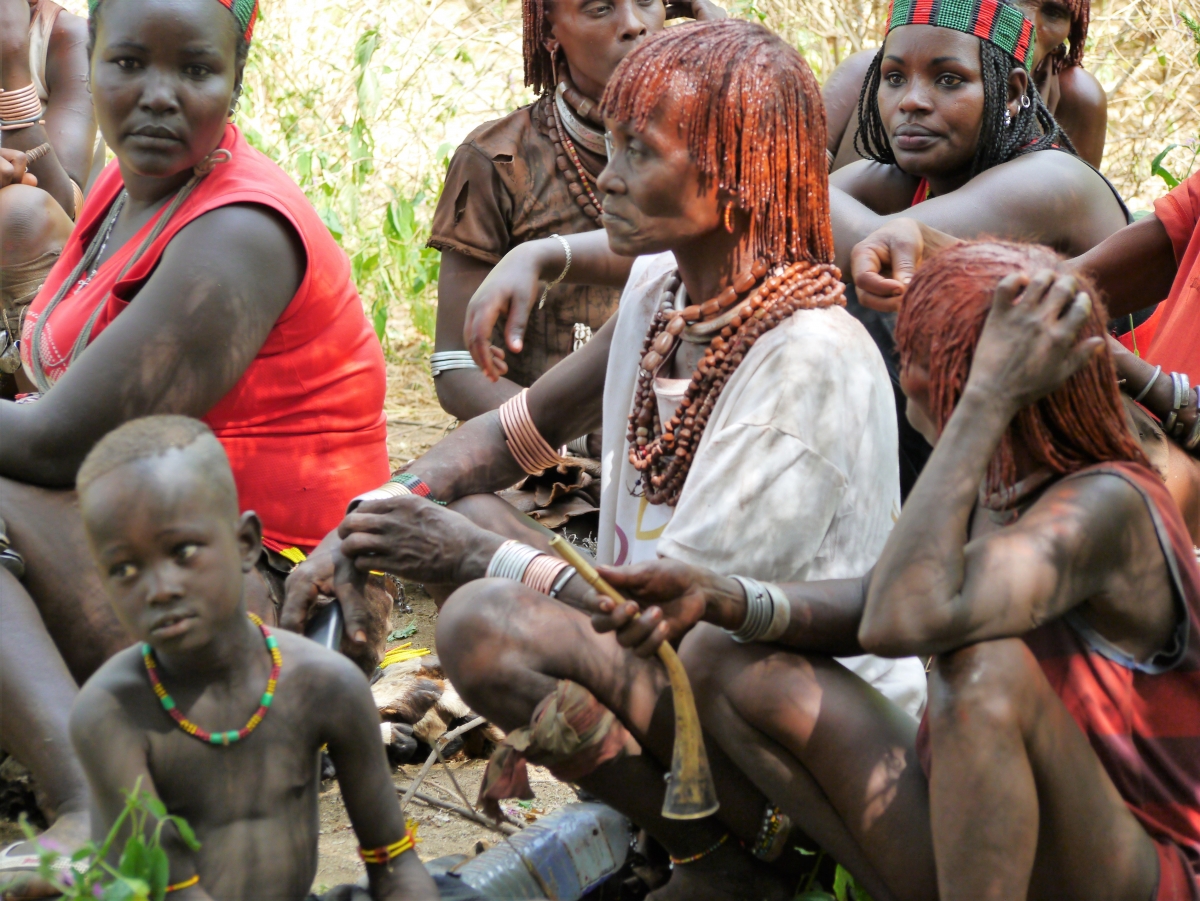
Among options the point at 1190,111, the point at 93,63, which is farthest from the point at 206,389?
the point at 1190,111

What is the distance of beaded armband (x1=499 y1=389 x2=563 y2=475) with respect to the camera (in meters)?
3.15

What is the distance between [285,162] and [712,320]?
17.5 feet

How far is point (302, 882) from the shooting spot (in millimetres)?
2250

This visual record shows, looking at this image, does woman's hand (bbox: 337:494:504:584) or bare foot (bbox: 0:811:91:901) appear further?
woman's hand (bbox: 337:494:504:584)

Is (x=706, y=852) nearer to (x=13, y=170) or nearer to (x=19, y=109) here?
(x=13, y=170)

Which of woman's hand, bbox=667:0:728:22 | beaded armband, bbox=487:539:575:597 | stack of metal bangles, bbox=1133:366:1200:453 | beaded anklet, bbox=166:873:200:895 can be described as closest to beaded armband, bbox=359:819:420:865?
beaded anklet, bbox=166:873:200:895

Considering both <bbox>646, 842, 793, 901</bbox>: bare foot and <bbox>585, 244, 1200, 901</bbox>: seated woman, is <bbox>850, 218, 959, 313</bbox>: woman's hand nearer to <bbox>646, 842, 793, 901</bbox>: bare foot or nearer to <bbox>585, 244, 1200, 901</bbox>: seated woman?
<bbox>585, 244, 1200, 901</bbox>: seated woman

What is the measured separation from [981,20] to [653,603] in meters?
2.04

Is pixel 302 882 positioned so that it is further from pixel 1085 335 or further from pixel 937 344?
pixel 1085 335

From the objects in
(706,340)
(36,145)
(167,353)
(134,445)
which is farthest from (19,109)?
(134,445)

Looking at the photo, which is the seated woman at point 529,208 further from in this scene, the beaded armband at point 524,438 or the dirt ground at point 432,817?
the beaded armband at point 524,438

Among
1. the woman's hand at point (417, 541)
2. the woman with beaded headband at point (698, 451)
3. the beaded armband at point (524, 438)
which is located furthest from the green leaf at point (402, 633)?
the woman's hand at point (417, 541)

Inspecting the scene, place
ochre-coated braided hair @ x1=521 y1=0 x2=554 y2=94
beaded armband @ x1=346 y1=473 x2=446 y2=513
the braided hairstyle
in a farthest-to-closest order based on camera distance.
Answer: ochre-coated braided hair @ x1=521 y1=0 x2=554 y2=94
the braided hairstyle
beaded armband @ x1=346 y1=473 x2=446 y2=513

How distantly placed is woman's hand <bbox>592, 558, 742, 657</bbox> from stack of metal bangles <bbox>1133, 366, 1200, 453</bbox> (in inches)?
52.3
